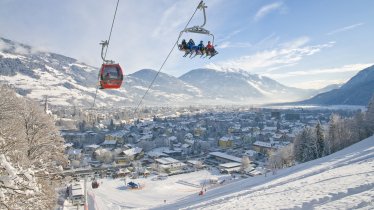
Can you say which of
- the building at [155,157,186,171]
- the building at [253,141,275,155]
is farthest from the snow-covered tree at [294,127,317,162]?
the building at [253,141,275,155]

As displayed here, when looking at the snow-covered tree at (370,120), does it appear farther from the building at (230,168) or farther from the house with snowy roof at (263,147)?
the house with snowy roof at (263,147)

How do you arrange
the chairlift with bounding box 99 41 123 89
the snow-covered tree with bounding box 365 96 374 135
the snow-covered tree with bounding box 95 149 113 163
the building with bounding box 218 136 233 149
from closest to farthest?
the chairlift with bounding box 99 41 123 89, the snow-covered tree with bounding box 365 96 374 135, the snow-covered tree with bounding box 95 149 113 163, the building with bounding box 218 136 233 149

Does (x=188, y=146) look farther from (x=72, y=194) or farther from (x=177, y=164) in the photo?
(x=72, y=194)

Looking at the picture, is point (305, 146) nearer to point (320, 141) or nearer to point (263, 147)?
point (320, 141)

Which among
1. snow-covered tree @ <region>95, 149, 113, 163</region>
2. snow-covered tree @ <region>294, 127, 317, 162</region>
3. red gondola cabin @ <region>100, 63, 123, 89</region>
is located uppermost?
red gondola cabin @ <region>100, 63, 123, 89</region>

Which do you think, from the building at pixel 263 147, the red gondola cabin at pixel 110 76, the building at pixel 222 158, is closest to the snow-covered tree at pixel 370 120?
the building at pixel 222 158

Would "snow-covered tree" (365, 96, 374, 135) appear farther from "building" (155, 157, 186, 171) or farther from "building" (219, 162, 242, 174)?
"building" (155, 157, 186, 171)

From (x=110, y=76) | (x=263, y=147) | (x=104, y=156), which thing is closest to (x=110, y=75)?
(x=110, y=76)

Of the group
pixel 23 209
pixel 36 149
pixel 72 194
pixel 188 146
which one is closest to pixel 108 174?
pixel 72 194
